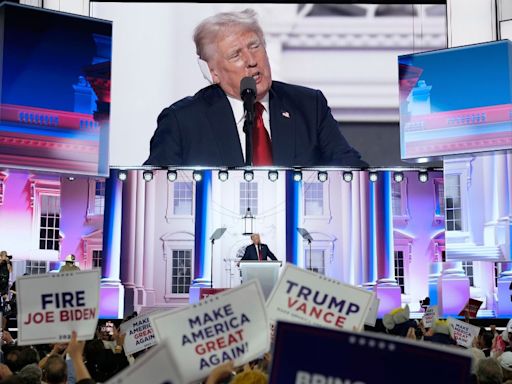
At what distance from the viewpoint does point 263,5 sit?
1698 cm

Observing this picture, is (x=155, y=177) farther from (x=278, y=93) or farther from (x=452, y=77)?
(x=452, y=77)

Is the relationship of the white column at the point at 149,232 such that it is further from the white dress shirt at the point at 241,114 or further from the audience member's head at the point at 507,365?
the audience member's head at the point at 507,365

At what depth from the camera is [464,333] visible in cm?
874

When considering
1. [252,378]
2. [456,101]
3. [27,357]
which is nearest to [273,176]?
[456,101]

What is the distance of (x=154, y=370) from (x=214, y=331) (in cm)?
155

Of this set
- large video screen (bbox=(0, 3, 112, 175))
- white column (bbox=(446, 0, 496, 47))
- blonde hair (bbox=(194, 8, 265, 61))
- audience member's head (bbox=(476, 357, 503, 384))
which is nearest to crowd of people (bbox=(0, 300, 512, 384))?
audience member's head (bbox=(476, 357, 503, 384))

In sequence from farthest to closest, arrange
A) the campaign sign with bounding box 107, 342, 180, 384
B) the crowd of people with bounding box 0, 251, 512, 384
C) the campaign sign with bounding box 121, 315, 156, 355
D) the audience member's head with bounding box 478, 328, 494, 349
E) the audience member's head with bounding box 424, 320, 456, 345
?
the audience member's head with bounding box 478, 328, 494, 349 < the audience member's head with bounding box 424, 320, 456, 345 < the campaign sign with bounding box 121, 315, 156, 355 < the crowd of people with bounding box 0, 251, 512, 384 < the campaign sign with bounding box 107, 342, 180, 384

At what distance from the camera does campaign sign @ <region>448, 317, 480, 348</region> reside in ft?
28.6

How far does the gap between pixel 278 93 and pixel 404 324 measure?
8.17m

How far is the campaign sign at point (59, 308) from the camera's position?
179 inches

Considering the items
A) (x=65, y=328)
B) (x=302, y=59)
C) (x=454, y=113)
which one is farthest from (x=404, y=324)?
(x=302, y=59)

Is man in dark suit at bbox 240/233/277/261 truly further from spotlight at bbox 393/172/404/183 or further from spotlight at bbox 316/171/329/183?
spotlight at bbox 393/172/404/183

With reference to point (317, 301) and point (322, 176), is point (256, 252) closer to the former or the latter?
point (322, 176)

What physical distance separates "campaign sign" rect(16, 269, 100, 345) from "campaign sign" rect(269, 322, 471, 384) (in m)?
2.10
